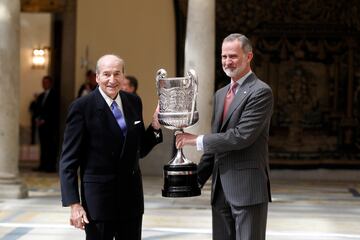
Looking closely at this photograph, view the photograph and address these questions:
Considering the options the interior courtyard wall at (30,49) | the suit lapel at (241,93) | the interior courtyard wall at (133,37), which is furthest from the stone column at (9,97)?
the suit lapel at (241,93)

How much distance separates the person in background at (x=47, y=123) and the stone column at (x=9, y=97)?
3.74m

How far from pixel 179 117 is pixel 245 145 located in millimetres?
499

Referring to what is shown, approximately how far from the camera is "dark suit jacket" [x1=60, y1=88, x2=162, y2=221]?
4.87 meters

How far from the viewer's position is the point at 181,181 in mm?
5055

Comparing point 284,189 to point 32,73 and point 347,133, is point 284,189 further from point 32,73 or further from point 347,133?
point 32,73

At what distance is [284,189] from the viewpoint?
42.7 ft

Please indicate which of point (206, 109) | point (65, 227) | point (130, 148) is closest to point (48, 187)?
point (206, 109)

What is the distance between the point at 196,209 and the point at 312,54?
563 centimetres

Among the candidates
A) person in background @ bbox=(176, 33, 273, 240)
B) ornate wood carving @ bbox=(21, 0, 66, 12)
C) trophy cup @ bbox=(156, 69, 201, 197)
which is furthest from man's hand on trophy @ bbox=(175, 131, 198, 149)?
ornate wood carving @ bbox=(21, 0, 66, 12)

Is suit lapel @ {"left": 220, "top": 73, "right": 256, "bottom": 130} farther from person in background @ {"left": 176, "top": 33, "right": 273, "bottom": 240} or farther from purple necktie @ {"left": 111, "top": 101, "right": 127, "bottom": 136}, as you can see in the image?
purple necktie @ {"left": 111, "top": 101, "right": 127, "bottom": 136}

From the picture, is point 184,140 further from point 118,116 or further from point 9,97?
point 9,97

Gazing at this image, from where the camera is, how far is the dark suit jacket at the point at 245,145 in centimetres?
476

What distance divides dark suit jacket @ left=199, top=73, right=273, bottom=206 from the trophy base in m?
0.20

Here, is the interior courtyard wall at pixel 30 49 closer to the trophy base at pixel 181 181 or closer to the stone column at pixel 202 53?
the stone column at pixel 202 53
